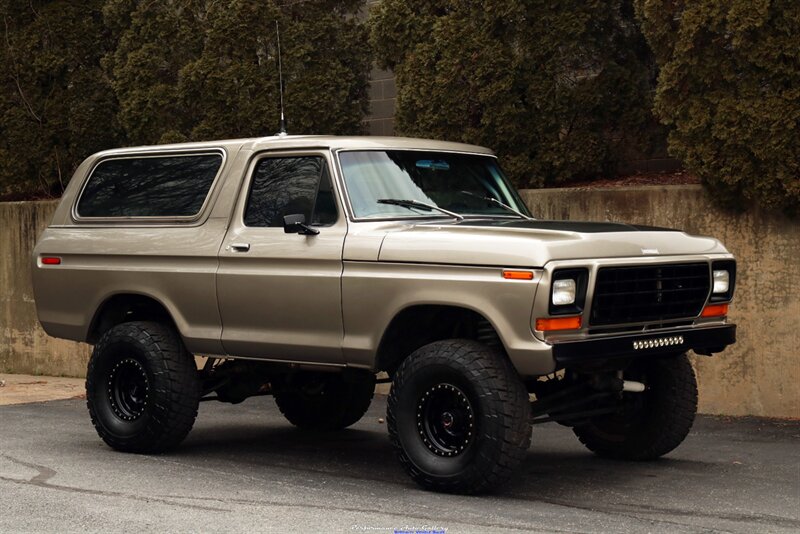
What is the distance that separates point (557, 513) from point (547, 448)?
269 cm

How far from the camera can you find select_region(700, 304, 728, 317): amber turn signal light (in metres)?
8.29

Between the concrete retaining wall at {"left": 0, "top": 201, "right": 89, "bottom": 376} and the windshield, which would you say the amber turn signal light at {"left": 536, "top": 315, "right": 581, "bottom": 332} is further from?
the concrete retaining wall at {"left": 0, "top": 201, "right": 89, "bottom": 376}

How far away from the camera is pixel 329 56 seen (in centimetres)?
1444

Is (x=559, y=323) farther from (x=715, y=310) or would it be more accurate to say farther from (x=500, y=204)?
(x=500, y=204)

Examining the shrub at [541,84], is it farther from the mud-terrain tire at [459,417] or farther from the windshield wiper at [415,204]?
the mud-terrain tire at [459,417]

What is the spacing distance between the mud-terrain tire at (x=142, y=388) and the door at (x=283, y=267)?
467 mm

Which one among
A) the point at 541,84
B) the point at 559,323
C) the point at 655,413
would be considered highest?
the point at 541,84

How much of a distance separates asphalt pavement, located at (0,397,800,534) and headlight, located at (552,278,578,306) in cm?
116

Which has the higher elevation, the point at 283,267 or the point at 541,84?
the point at 541,84

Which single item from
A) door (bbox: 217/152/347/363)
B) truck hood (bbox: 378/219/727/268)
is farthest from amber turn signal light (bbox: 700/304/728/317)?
door (bbox: 217/152/347/363)

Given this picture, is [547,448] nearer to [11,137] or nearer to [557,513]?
[557,513]

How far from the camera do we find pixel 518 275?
7.37 metres

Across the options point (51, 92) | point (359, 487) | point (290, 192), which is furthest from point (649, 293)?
point (51, 92)

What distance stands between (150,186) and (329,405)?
7.66ft
